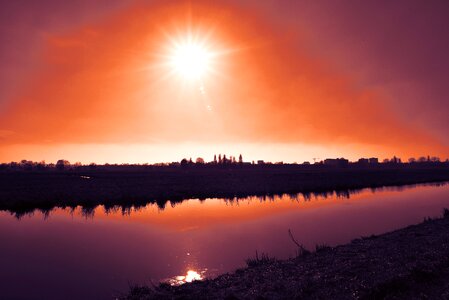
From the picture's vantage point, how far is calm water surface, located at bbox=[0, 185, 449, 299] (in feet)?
53.4

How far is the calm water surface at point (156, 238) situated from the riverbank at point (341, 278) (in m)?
2.38

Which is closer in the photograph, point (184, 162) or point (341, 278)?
point (341, 278)

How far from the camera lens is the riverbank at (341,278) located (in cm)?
1127

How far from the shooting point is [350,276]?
508 inches

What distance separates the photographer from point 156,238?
24.8 metres

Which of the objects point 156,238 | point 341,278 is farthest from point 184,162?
point 341,278

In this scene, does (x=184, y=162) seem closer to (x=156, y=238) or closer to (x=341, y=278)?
(x=156, y=238)

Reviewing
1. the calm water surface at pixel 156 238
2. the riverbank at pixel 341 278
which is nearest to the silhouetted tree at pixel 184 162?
the calm water surface at pixel 156 238

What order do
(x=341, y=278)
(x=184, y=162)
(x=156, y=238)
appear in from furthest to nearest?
(x=184, y=162), (x=156, y=238), (x=341, y=278)

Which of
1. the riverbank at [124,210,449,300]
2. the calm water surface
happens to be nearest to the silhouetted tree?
the calm water surface

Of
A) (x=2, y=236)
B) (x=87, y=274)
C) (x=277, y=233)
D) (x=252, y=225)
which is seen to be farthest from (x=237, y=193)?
(x=87, y=274)

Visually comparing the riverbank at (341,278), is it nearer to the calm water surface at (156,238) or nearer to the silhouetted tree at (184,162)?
the calm water surface at (156,238)

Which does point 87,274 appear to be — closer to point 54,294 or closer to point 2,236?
point 54,294

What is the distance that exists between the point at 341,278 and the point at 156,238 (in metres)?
15.5
